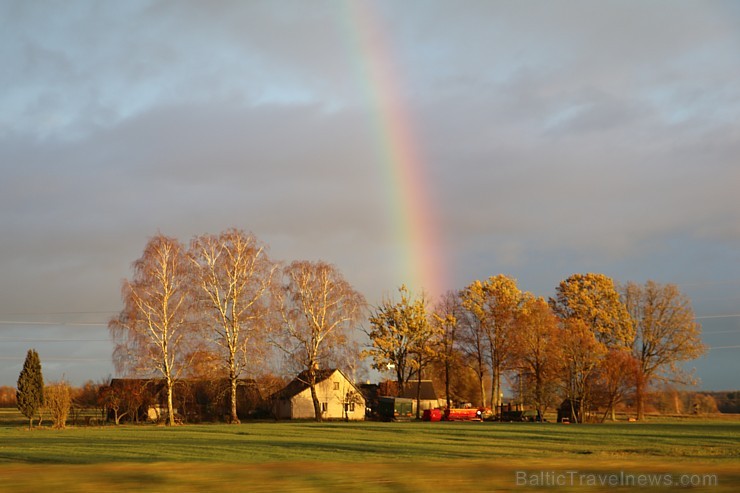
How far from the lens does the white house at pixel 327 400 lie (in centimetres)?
8306

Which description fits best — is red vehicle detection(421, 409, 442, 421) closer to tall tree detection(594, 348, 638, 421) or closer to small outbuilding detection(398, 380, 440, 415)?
tall tree detection(594, 348, 638, 421)

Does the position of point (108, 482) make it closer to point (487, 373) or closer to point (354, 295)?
point (354, 295)

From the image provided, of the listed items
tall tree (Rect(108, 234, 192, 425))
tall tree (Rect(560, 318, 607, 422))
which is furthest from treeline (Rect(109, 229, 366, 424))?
tall tree (Rect(560, 318, 607, 422))

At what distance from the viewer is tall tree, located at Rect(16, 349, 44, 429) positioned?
64.6 metres

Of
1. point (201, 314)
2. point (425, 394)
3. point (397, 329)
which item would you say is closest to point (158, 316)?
point (201, 314)

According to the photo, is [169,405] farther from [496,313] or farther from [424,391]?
[424,391]

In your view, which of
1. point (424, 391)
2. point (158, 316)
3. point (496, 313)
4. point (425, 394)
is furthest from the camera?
point (424, 391)

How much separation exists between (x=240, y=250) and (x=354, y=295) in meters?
12.3

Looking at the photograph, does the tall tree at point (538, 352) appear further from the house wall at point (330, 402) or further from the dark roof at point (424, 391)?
the dark roof at point (424, 391)

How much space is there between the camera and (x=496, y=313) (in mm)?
79500

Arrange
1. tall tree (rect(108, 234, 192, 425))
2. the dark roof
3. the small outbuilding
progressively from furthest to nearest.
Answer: the small outbuilding < the dark roof < tall tree (rect(108, 234, 192, 425))

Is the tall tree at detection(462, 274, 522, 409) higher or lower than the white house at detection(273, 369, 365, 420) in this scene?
higher

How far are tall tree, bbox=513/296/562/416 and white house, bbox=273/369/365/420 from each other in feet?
61.9

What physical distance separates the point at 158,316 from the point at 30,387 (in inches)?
534
